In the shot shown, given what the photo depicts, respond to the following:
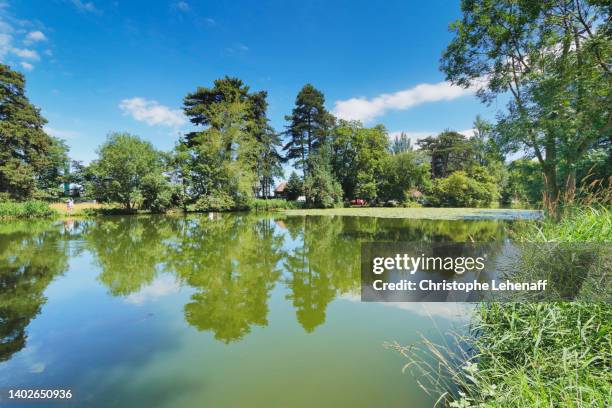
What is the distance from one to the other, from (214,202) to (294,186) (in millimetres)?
9828

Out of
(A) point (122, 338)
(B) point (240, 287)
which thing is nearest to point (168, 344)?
(A) point (122, 338)

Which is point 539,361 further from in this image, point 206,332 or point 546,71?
point 546,71

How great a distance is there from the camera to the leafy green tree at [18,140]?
1947 centimetres

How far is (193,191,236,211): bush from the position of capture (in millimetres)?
22938

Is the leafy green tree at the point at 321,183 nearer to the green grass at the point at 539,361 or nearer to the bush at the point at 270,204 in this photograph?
the bush at the point at 270,204

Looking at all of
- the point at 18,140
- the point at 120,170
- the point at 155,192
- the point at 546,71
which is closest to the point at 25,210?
the point at 120,170

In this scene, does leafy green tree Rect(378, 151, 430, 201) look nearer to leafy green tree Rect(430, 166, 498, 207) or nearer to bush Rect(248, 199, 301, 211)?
leafy green tree Rect(430, 166, 498, 207)

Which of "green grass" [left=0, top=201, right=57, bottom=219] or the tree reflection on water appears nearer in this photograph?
the tree reflection on water

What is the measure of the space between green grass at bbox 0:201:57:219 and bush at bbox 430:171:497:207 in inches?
1375

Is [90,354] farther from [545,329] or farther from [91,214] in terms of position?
[91,214]

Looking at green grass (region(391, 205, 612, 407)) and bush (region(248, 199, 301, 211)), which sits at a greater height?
bush (region(248, 199, 301, 211))

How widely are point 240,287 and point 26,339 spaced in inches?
107

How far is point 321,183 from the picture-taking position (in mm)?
27844

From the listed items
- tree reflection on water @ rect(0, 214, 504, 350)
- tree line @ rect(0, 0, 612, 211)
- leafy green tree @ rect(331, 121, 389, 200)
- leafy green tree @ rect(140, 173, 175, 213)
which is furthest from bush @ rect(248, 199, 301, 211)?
tree reflection on water @ rect(0, 214, 504, 350)
